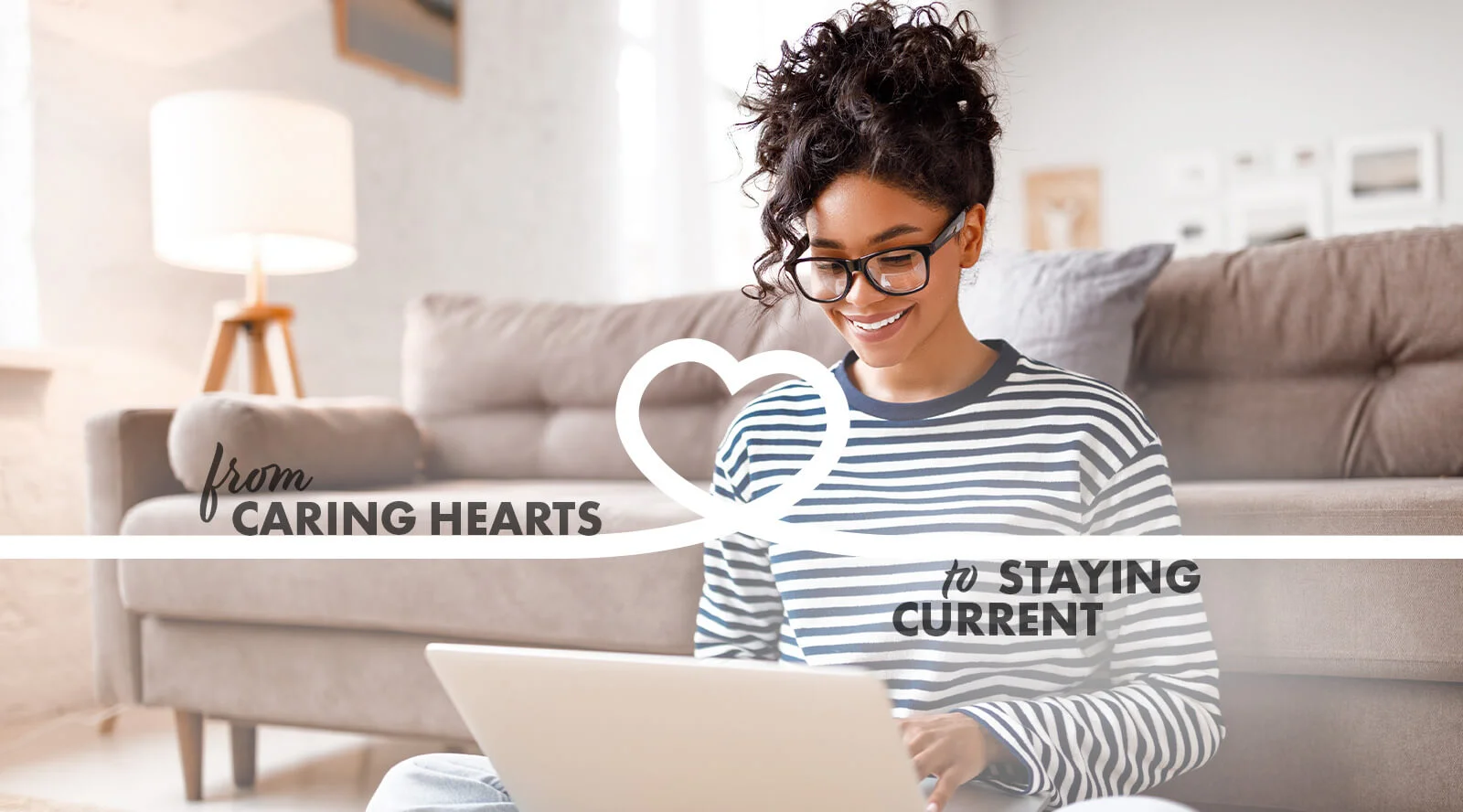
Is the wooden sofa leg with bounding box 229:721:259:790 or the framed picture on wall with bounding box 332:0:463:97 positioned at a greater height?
the framed picture on wall with bounding box 332:0:463:97

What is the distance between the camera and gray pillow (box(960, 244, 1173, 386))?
1512 mm

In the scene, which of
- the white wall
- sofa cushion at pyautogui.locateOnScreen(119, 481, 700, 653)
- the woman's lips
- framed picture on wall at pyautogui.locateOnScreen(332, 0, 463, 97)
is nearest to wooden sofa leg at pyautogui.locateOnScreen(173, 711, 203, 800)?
sofa cushion at pyautogui.locateOnScreen(119, 481, 700, 653)

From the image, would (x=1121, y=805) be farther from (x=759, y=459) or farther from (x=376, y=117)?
(x=376, y=117)

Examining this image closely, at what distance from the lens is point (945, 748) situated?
0.70m

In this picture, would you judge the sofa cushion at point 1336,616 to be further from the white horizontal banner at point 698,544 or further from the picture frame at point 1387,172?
the picture frame at point 1387,172

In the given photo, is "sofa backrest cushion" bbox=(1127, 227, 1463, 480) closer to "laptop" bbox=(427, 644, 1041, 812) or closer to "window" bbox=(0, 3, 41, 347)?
"laptop" bbox=(427, 644, 1041, 812)

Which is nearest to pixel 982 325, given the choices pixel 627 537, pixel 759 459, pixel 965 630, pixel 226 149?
pixel 627 537

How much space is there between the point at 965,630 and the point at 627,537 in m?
0.60

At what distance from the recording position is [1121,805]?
0.63 meters

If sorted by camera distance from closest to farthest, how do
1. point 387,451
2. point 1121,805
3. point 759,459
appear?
point 1121,805 → point 759,459 → point 387,451

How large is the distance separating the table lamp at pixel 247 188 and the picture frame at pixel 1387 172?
421 centimetres

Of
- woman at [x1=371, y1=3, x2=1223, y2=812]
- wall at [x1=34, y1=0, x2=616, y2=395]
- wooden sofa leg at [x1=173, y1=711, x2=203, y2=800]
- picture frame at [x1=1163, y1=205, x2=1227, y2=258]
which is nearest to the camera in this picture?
woman at [x1=371, y1=3, x2=1223, y2=812]

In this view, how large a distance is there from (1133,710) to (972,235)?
374 millimetres

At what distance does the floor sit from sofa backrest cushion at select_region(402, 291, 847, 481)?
53cm
